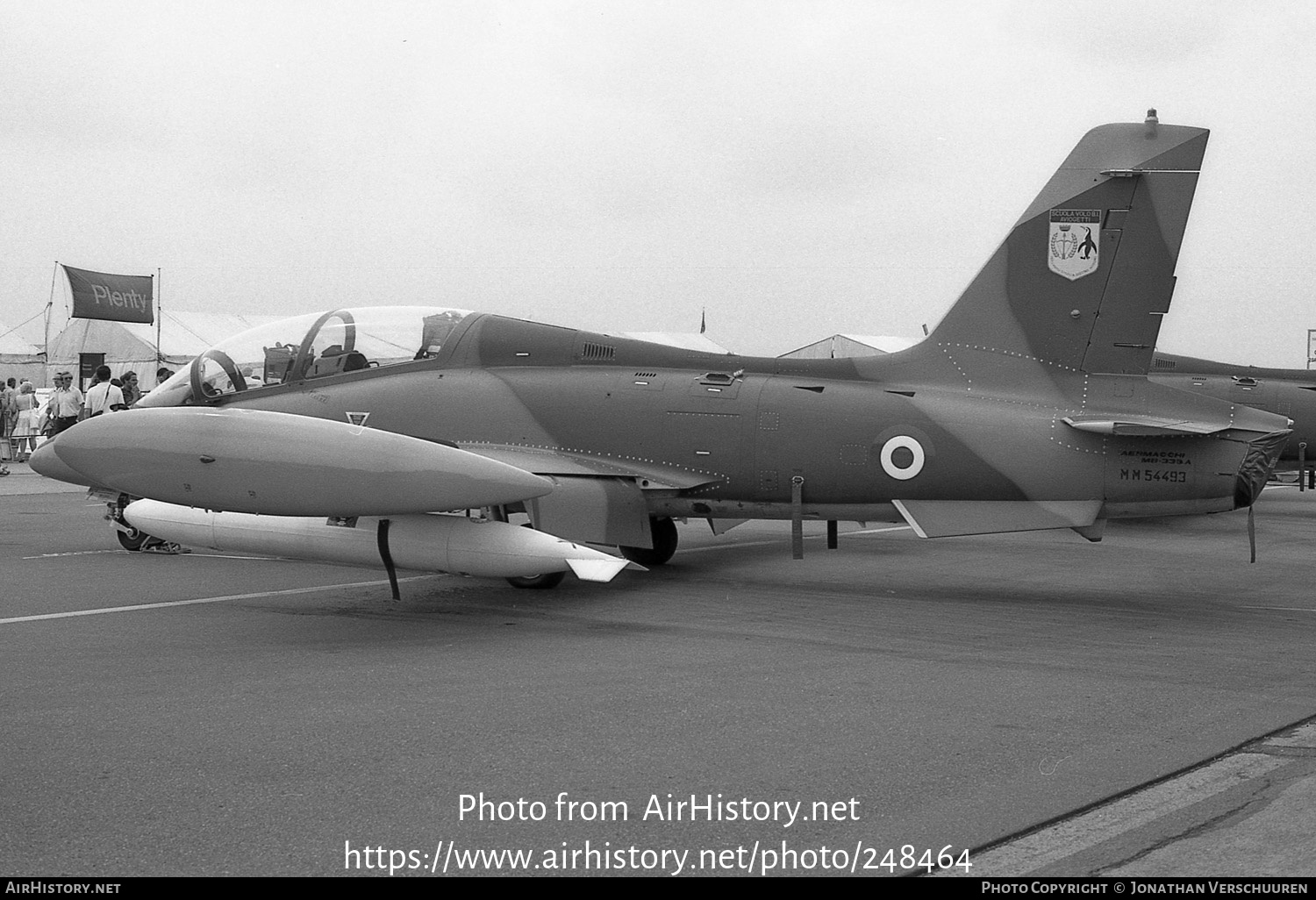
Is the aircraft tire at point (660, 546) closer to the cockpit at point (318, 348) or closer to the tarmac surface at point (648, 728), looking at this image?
the tarmac surface at point (648, 728)

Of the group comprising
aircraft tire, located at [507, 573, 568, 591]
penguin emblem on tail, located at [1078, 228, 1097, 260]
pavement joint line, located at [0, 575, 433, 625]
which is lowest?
pavement joint line, located at [0, 575, 433, 625]

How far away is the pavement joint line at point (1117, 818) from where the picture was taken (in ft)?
13.6

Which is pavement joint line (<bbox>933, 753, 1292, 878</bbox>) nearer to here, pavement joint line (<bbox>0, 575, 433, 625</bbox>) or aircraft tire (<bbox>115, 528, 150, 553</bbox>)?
pavement joint line (<bbox>0, 575, 433, 625</bbox>)

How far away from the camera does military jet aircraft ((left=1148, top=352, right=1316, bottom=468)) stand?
19.4 metres

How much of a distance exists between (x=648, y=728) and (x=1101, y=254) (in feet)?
21.1

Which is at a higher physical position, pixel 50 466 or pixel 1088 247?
pixel 1088 247

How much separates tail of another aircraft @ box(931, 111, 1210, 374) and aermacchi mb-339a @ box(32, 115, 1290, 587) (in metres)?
0.02

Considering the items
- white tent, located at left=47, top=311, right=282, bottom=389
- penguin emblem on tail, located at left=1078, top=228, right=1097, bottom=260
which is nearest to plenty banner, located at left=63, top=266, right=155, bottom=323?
white tent, located at left=47, top=311, right=282, bottom=389

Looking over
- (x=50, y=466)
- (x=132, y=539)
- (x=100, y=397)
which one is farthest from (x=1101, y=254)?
(x=100, y=397)

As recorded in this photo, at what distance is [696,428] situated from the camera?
11.1 meters

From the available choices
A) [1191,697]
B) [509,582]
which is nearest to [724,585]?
[509,582]

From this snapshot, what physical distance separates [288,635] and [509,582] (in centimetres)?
273

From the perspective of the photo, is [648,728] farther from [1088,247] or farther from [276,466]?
[1088,247]

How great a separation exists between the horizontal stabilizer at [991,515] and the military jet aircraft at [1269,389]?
10534mm
